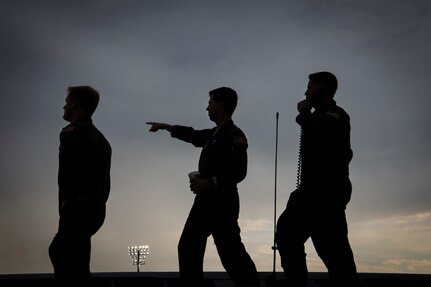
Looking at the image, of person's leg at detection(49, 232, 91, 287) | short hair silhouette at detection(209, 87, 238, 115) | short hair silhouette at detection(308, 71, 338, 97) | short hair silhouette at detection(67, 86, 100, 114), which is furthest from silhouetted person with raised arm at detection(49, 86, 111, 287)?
short hair silhouette at detection(308, 71, 338, 97)

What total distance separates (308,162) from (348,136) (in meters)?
0.42

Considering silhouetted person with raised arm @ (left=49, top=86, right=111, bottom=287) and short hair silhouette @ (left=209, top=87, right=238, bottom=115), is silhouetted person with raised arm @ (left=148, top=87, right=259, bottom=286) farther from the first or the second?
silhouetted person with raised arm @ (left=49, top=86, right=111, bottom=287)

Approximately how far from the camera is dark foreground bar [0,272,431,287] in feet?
23.3

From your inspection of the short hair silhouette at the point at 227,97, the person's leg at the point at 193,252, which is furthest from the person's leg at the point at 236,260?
the short hair silhouette at the point at 227,97

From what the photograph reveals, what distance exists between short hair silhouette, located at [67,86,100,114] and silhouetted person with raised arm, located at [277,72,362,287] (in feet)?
5.88

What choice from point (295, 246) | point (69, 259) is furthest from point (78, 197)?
point (295, 246)

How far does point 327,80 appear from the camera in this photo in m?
5.90

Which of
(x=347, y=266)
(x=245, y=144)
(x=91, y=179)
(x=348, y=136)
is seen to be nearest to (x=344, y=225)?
(x=347, y=266)

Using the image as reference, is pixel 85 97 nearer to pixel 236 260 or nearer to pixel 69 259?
pixel 69 259

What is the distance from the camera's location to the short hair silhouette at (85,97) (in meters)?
5.41

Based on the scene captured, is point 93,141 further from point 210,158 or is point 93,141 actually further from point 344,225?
point 344,225

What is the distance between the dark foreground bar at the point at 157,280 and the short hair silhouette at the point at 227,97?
184cm

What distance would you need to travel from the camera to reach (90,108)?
543 cm

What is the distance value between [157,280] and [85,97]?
2.69m
